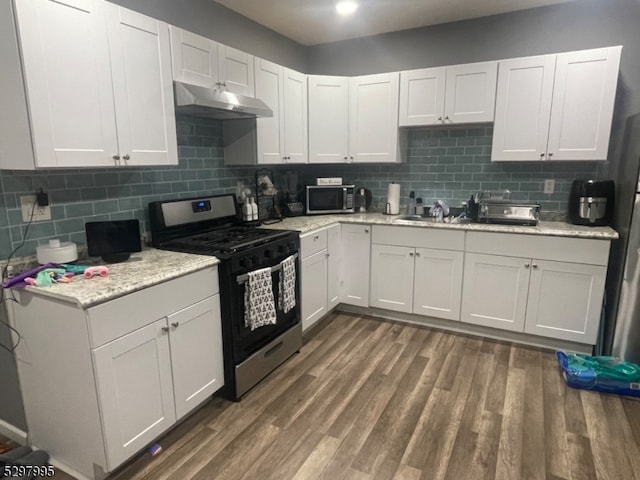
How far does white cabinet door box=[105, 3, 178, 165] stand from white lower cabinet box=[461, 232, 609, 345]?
237cm

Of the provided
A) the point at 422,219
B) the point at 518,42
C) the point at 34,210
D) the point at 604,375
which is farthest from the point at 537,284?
the point at 34,210

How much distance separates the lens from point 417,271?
3367 mm

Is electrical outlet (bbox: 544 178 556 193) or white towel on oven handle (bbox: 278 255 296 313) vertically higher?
electrical outlet (bbox: 544 178 556 193)

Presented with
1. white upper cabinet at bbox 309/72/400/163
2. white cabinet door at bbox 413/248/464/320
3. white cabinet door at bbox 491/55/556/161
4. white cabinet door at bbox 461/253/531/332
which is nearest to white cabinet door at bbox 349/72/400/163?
white upper cabinet at bbox 309/72/400/163

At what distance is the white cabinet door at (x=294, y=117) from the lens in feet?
10.8

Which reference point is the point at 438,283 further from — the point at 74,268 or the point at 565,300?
the point at 74,268

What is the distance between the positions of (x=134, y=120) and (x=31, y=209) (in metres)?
0.69

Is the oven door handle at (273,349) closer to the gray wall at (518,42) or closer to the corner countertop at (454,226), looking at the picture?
the corner countertop at (454,226)

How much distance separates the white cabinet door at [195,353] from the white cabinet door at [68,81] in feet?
2.96

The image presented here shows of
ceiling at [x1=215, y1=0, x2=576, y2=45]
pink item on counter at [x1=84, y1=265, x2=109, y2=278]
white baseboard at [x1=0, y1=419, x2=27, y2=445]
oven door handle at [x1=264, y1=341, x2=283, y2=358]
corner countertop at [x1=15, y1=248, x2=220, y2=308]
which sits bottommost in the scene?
white baseboard at [x1=0, y1=419, x2=27, y2=445]

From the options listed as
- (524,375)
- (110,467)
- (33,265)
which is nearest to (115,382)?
(110,467)

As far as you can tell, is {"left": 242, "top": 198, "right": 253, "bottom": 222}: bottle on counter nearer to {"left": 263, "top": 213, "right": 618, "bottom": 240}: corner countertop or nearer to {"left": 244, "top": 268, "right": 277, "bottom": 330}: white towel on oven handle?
{"left": 263, "top": 213, "right": 618, "bottom": 240}: corner countertop

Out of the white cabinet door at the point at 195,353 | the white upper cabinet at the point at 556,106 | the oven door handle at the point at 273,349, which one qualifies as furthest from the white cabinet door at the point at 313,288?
the white upper cabinet at the point at 556,106

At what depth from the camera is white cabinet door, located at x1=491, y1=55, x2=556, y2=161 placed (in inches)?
117
